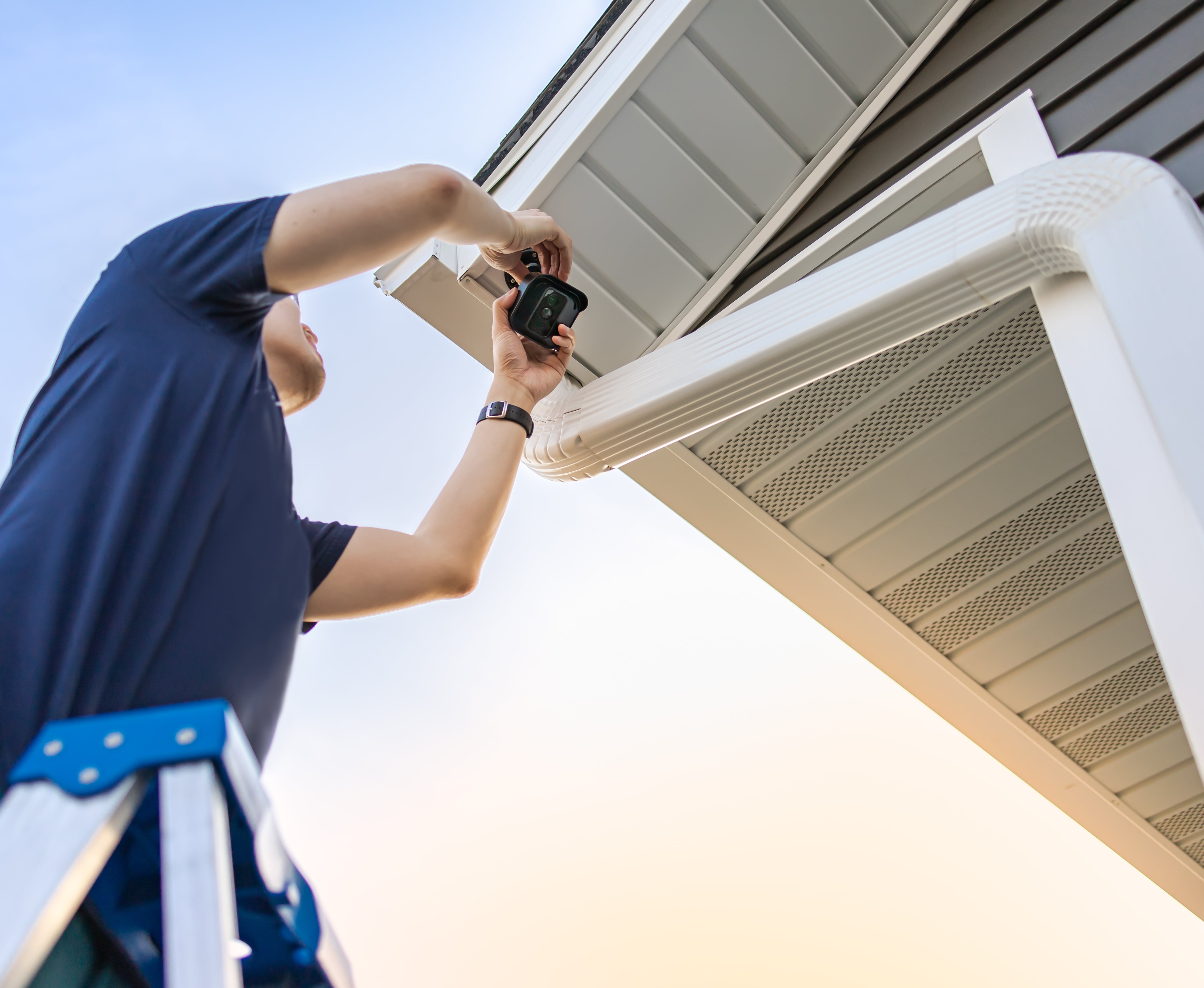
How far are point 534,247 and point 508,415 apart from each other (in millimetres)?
311

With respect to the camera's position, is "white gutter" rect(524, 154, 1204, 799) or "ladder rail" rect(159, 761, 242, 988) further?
"white gutter" rect(524, 154, 1204, 799)

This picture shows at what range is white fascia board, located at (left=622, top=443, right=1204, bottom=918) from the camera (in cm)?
220

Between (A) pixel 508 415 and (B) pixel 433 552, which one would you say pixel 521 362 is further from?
(B) pixel 433 552

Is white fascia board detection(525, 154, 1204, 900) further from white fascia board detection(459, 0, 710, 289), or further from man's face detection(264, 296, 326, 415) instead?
man's face detection(264, 296, 326, 415)

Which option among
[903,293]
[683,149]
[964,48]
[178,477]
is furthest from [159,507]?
[964,48]

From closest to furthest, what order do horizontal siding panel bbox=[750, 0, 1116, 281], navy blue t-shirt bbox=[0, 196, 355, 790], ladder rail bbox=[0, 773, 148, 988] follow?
ladder rail bbox=[0, 773, 148, 988]
navy blue t-shirt bbox=[0, 196, 355, 790]
horizontal siding panel bbox=[750, 0, 1116, 281]

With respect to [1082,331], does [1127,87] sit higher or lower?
higher

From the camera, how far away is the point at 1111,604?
232 cm

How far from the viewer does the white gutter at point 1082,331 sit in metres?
0.97

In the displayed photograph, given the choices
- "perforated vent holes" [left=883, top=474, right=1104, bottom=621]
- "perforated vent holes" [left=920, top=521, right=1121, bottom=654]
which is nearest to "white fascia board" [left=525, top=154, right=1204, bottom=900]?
"perforated vent holes" [left=883, top=474, right=1104, bottom=621]

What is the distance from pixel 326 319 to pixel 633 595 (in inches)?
94.4

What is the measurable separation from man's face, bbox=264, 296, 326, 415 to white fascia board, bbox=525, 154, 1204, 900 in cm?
75

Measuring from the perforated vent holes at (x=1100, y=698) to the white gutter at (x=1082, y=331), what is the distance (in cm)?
153

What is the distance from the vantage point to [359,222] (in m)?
0.71
